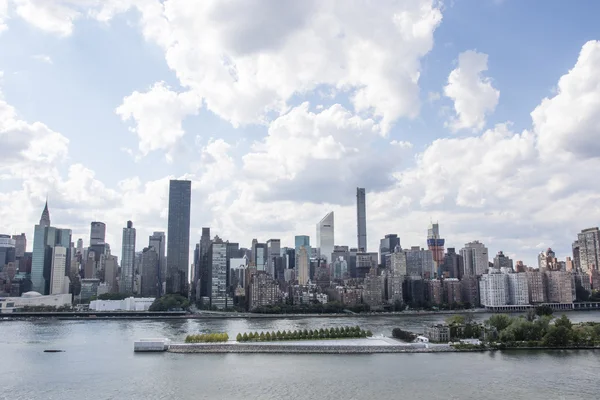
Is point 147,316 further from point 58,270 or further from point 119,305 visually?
point 58,270

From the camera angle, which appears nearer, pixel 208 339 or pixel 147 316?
pixel 208 339

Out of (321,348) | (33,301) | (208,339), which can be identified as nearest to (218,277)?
(33,301)

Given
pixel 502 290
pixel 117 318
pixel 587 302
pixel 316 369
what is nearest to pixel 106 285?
pixel 117 318

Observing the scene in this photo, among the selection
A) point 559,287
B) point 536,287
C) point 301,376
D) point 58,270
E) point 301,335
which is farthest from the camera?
point 58,270

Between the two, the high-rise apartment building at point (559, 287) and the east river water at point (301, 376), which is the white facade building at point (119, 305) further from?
the high-rise apartment building at point (559, 287)

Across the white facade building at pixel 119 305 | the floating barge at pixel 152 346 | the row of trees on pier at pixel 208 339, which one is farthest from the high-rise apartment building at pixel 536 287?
the floating barge at pixel 152 346
